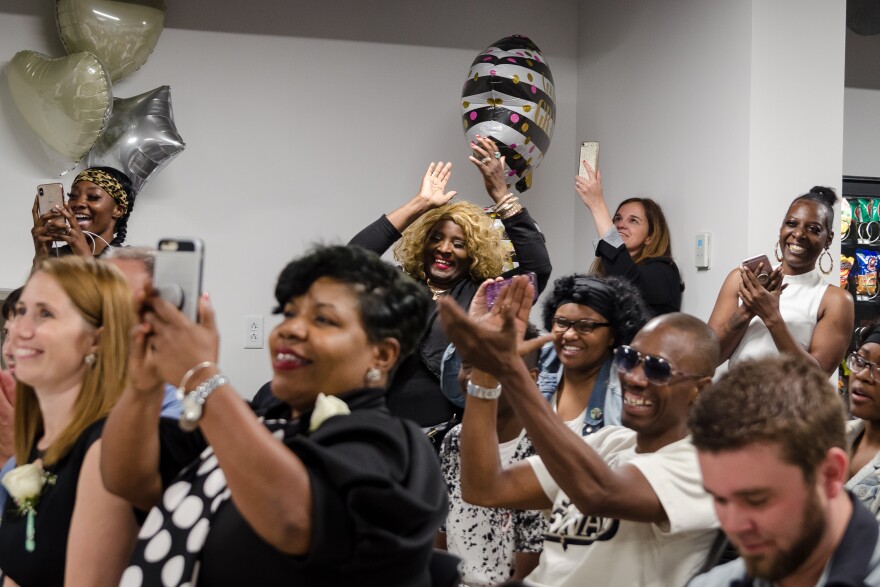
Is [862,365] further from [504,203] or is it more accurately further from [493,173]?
[493,173]

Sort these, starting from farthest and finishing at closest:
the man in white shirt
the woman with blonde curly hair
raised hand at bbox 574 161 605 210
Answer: raised hand at bbox 574 161 605 210 < the woman with blonde curly hair < the man in white shirt

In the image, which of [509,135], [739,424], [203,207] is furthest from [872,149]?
[739,424]

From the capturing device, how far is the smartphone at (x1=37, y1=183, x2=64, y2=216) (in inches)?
143

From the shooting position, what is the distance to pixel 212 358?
1.17 metres

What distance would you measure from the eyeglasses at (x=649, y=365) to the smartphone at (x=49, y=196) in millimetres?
2360

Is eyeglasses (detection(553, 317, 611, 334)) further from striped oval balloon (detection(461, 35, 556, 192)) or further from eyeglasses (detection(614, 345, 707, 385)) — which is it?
striped oval balloon (detection(461, 35, 556, 192))

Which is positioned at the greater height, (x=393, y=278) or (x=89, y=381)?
(x=393, y=278)

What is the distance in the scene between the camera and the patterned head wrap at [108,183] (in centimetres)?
372

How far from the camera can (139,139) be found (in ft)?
13.5

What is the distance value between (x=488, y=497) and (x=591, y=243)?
299cm

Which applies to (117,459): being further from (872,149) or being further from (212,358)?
(872,149)

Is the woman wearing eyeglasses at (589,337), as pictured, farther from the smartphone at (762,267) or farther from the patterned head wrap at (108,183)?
the patterned head wrap at (108,183)

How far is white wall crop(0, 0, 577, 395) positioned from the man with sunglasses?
247cm

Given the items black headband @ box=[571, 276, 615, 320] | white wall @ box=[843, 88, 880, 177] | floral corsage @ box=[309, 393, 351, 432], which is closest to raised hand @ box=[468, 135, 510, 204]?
black headband @ box=[571, 276, 615, 320]
